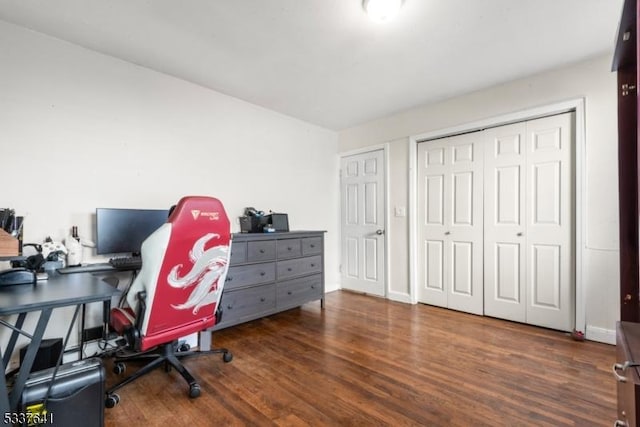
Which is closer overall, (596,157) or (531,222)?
(596,157)

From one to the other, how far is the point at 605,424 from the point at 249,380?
1998mm

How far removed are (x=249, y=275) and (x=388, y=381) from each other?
1.53 meters

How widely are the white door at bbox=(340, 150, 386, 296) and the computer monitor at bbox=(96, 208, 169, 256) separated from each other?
2654 mm

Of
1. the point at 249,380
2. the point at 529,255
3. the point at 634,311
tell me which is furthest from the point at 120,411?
the point at 529,255

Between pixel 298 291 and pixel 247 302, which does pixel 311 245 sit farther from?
pixel 247 302

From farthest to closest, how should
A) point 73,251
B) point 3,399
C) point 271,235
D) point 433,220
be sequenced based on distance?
point 433,220 < point 271,235 < point 73,251 < point 3,399

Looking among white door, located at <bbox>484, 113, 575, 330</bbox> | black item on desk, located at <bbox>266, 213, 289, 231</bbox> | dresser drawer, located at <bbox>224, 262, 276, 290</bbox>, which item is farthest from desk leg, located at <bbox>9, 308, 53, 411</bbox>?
white door, located at <bbox>484, 113, 575, 330</bbox>

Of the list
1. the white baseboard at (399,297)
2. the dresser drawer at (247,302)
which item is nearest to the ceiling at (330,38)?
the dresser drawer at (247,302)

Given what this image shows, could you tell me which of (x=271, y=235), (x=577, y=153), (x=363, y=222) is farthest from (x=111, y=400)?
(x=577, y=153)

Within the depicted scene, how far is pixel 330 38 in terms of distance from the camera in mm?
2227

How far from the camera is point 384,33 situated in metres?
2.16

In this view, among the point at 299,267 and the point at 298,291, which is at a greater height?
the point at 299,267

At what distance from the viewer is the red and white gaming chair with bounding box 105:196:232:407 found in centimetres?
160

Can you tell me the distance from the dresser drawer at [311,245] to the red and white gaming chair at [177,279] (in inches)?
61.4
